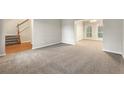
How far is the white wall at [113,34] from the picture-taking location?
145 cm

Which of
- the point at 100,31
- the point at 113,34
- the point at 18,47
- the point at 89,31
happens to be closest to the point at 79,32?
the point at 89,31

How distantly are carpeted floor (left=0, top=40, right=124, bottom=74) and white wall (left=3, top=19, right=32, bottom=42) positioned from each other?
0.26 meters

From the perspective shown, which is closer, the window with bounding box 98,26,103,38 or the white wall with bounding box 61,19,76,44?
the window with bounding box 98,26,103,38

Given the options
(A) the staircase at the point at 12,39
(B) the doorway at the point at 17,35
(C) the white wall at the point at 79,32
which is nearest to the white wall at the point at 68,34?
(C) the white wall at the point at 79,32

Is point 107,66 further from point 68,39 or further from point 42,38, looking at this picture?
point 42,38

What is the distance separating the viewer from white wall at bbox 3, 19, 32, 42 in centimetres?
153

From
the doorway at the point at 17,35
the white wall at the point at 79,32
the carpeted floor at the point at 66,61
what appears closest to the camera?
the carpeted floor at the point at 66,61

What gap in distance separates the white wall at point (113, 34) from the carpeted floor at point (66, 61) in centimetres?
9

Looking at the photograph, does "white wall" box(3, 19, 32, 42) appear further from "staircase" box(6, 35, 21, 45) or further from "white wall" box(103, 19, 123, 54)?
"white wall" box(103, 19, 123, 54)

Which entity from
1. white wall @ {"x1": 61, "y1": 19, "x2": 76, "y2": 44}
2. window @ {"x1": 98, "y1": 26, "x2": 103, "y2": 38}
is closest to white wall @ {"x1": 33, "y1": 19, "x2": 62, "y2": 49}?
white wall @ {"x1": 61, "y1": 19, "x2": 76, "y2": 44}

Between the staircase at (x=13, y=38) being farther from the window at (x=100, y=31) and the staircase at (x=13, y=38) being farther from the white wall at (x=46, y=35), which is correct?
the window at (x=100, y=31)

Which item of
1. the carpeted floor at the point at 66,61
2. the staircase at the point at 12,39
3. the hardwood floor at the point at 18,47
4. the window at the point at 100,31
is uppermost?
the window at the point at 100,31
